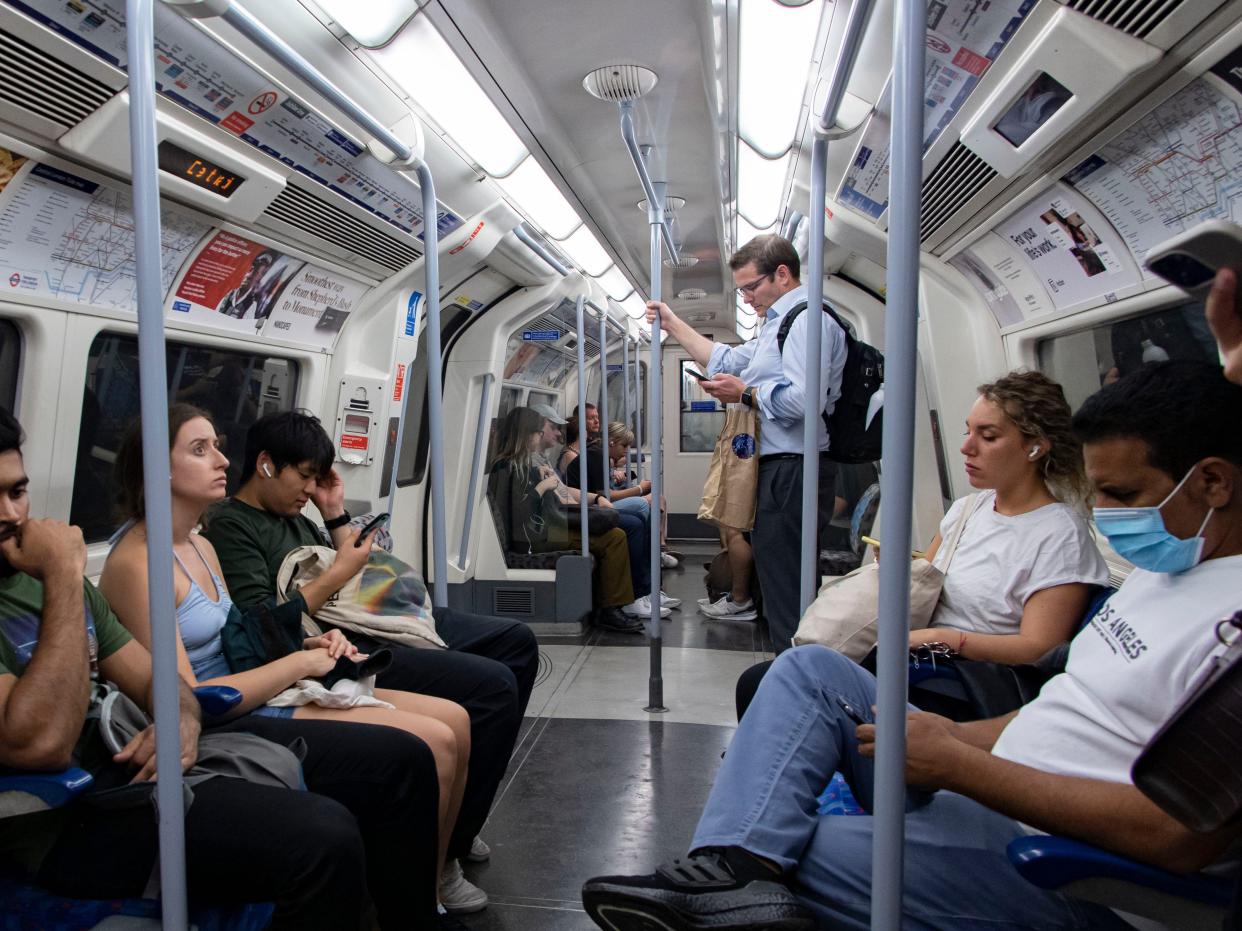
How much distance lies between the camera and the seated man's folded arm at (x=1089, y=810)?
1.20 m

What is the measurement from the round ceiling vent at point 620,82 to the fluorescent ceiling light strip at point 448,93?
1.40 feet

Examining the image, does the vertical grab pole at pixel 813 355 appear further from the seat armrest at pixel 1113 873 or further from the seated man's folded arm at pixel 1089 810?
the seat armrest at pixel 1113 873

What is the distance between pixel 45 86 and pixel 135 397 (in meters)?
1.14

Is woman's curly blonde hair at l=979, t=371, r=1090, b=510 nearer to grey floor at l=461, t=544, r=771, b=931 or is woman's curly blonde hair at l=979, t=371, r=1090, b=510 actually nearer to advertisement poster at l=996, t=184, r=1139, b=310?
advertisement poster at l=996, t=184, r=1139, b=310

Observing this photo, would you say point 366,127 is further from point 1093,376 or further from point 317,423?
point 1093,376

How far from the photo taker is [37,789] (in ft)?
4.69

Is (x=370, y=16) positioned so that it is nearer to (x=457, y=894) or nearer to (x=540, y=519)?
(x=457, y=894)

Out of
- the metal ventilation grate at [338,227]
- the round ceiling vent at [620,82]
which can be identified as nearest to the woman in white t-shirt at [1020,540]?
the round ceiling vent at [620,82]

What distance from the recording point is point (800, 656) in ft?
6.22

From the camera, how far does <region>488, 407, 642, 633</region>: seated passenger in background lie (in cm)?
598

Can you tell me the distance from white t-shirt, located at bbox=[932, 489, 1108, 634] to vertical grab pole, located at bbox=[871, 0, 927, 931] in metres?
1.02

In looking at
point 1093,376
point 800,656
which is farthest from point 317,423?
point 1093,376

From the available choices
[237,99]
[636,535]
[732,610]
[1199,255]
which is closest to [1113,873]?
[1199,255]

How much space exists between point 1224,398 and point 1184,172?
128 cm
